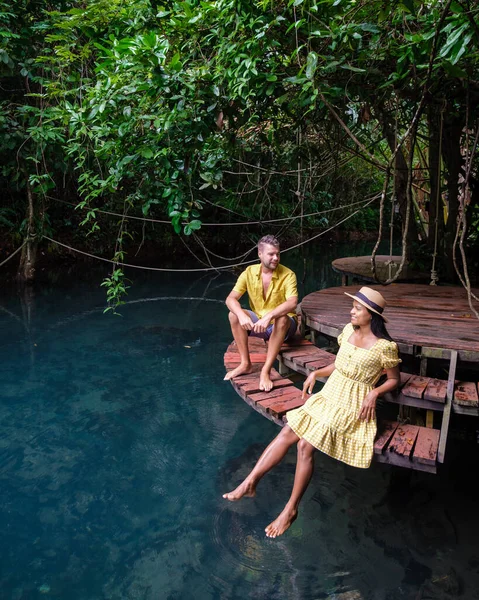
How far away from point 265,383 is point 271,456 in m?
0.57

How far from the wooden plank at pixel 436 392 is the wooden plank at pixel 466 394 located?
0.20 feet

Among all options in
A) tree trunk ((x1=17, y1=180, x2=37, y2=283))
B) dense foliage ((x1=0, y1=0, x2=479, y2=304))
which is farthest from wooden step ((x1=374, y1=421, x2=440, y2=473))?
tree trunk ((x1=17, y1=180, x2=37, y2=283))

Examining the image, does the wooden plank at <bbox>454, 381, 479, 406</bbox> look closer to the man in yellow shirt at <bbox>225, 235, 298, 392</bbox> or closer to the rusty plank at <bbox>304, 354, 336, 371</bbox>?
the rusty plank at <bbox>304, 354, 336, 371</bbox>

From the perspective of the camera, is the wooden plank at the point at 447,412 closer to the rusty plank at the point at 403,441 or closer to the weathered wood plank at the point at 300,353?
the rusty plank at the point at 403,441

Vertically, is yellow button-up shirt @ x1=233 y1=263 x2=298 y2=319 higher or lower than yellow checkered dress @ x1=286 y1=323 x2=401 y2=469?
higher

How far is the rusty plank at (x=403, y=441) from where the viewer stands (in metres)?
2.68

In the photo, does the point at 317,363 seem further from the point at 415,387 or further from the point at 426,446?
the point at 426,446

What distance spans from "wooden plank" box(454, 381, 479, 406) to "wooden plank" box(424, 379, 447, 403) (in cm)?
6

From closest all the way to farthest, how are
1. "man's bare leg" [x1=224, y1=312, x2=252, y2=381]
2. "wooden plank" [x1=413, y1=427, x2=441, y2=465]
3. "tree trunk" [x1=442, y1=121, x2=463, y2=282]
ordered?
"wooden plank" [x1=413, y1=427, x2=441, y2=465] → "man's bare leg" [x1=224, y1=312, x2=252, y2=381] → "tree trunk" [x1=442, y1=121, x2=463, y2=282]

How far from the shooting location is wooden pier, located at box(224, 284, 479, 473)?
277cm

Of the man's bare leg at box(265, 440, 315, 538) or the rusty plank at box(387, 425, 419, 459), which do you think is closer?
the rusty plank at box(387, 425, 419, 459)

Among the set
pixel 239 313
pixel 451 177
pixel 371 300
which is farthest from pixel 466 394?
pixel 451 177

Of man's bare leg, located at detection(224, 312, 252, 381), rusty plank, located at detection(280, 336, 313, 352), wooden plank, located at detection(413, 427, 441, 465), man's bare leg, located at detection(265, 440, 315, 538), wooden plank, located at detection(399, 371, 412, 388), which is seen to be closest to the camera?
wooden plank, located at detection(413, 427, 441, 465)

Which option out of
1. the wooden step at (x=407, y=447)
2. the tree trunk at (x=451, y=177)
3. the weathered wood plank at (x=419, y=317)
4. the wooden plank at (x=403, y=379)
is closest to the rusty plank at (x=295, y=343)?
the weathered wood plank at (x=419, y=317)
